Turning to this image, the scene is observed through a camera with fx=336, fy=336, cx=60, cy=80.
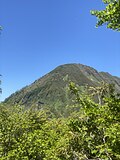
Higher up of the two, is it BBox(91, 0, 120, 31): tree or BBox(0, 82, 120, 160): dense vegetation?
BBox(91, 0, 120, 31): tree

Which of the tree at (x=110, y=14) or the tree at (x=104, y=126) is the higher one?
the tree at (x=110, y=14)

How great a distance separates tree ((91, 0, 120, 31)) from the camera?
14580 millimetres

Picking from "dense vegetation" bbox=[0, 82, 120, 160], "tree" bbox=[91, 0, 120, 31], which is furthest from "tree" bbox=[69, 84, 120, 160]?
"tree" bbox=[91, 0, 120, 31]

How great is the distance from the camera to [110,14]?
1476 cm

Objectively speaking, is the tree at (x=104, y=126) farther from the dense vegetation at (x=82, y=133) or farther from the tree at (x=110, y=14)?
the tree at (x=110, y=14)

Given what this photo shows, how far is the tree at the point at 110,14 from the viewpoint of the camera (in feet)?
47.8

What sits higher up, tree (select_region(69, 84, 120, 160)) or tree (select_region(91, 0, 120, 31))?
tree (select_region(91, 0, 120, 31))

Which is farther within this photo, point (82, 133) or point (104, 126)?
point (82, 133)

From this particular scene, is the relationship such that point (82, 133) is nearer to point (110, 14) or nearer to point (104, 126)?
point (104, 126)

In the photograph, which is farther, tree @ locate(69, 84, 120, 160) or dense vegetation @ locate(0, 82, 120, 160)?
dense vegetation @ locate(0, 82, 120, 160)

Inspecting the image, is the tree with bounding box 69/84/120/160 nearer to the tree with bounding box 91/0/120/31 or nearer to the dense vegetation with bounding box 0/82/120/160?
the dense vegetation with bounding box 0/82/120/160

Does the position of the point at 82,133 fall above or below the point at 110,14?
below

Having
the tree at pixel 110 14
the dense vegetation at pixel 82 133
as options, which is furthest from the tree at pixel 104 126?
the tree at pixel 110 14

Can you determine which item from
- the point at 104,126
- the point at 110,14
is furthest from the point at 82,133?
the point at 110,14
